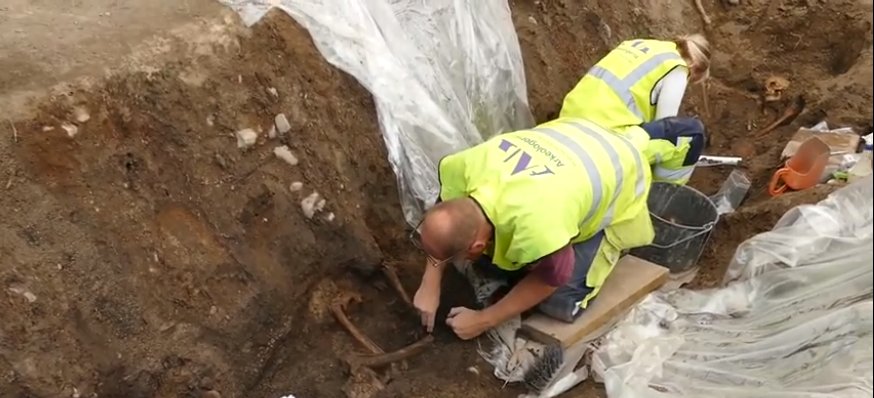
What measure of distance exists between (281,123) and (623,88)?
1208 millimetres

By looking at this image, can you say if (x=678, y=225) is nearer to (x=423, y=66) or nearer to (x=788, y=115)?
(x=423, y=66)

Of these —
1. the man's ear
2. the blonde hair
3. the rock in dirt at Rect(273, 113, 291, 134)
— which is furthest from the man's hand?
the blonde hair

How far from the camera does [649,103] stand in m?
3.23

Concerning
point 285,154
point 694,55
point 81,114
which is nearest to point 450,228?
point 285,154

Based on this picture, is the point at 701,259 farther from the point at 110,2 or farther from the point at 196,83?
the point at 110,2

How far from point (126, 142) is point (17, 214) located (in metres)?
0.36

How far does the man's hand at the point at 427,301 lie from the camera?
2719 millimetres

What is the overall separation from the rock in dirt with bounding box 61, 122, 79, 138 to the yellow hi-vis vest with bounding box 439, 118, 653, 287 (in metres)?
1.05

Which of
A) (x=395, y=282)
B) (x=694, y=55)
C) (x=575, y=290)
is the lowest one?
(x=395, y=282)

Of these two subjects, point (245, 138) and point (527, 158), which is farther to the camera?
point (245, 138)

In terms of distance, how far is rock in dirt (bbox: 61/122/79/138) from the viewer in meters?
2.43

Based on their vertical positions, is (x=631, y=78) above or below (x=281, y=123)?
above

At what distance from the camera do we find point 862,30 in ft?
13.0

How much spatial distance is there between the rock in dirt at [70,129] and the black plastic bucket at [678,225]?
1910mm
